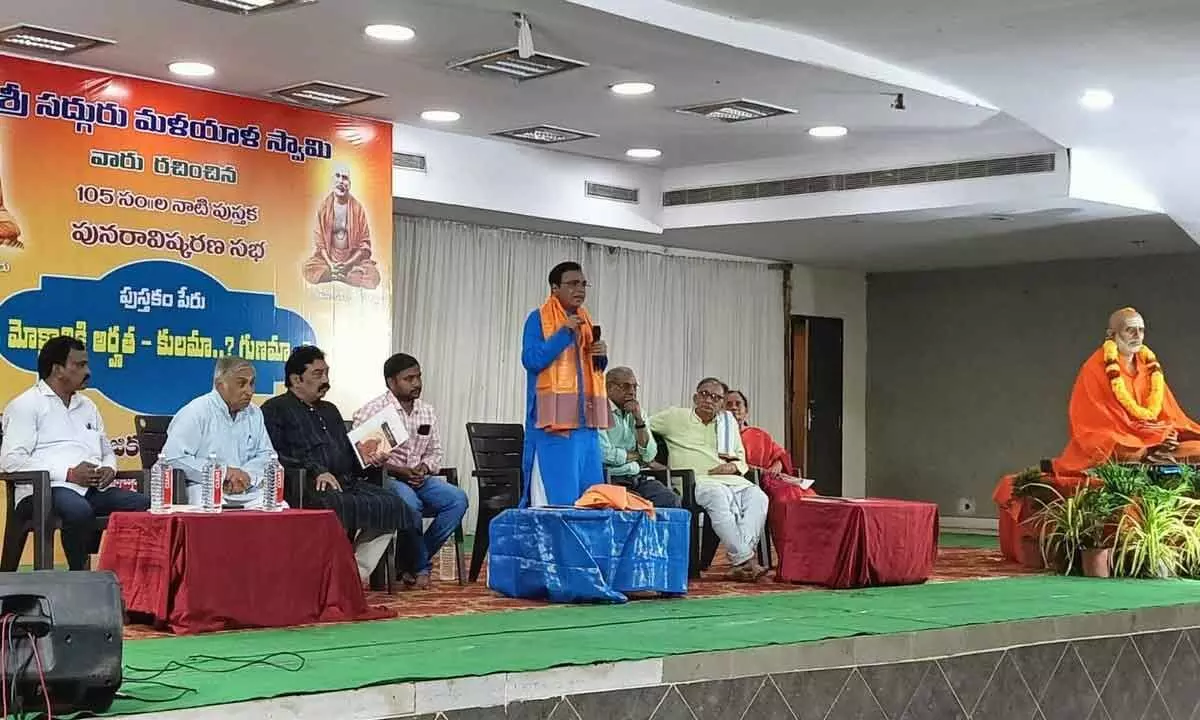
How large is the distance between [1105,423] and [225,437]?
5.10m

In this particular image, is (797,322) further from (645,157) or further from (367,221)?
(367,221)

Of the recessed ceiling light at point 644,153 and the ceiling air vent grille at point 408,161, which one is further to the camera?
the recessed ceiling light at point 644,153

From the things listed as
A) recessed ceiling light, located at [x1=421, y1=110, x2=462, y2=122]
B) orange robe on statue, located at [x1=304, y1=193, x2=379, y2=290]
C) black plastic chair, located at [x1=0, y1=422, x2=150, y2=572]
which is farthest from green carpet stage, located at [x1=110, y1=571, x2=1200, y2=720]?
recessed ceiling light, located at [x1=421, y1=110, x2=462, y2=122]

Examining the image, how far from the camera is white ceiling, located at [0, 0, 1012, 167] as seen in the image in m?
6.80

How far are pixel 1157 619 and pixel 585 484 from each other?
7.97ft

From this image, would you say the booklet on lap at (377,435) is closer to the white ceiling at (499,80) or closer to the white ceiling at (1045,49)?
the white ceiling at (499,80)

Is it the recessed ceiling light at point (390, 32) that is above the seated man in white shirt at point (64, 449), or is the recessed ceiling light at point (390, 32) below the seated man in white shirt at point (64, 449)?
above

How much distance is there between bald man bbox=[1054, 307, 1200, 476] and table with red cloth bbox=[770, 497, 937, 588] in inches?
61.0

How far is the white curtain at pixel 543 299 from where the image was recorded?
1052 centimetres

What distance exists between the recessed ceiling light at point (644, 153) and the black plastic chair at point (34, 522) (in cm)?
489

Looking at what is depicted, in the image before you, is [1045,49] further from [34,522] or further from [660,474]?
[34,522]

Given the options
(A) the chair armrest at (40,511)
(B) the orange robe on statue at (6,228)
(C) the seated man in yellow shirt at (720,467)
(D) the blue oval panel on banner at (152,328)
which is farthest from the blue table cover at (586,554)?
(B) the orange robe on statue at (6,228)

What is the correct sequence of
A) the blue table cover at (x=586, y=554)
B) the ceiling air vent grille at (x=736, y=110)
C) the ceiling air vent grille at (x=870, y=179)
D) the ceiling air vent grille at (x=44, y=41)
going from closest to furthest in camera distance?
1. the blue table cover at (x=586, y=554)
2. the ceiling air vent grille at (x=44, y=41)
3. the ceiling air vent grille at (x=736, y=110)
4. the ceiling air vent grille at (x=870, y=179)

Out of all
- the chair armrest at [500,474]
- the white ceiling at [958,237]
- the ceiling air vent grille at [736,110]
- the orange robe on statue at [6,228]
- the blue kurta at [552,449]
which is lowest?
the chair armrest at [500,474]
